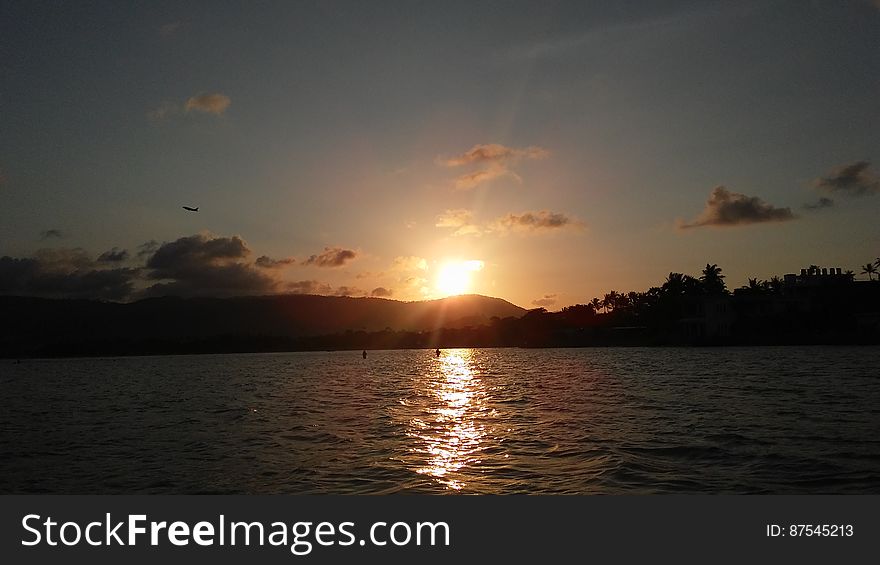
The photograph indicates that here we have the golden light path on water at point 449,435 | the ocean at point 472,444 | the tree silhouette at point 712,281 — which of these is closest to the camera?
the ocean at point 472,444

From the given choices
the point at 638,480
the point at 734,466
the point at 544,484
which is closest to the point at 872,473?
the point at 734,466

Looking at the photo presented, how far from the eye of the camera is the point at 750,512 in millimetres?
13016

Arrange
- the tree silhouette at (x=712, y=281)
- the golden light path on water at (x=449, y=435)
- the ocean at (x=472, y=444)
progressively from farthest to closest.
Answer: the tree silhouette at (x=712, y=281), the golden light path on water at (x=449, y=435), the ocean at (x=472, y=444)

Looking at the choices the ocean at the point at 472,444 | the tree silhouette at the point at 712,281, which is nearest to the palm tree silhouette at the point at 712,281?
the tree silhouette at the point at 712,281

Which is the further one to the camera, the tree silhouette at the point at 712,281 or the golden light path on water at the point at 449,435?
the tree silhouette at the point at 712,281

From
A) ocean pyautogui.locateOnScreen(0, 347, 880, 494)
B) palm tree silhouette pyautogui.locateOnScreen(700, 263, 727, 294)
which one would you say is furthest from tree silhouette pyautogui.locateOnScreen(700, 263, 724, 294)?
ocean pyautogui.locateOnScreen(0, 347, 880, 494)

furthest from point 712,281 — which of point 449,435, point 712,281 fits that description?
point 449,435

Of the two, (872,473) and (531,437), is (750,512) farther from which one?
(531,437)

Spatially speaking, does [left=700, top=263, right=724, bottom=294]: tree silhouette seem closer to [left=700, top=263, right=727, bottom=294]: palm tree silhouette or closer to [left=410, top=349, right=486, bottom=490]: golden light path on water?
[left=700, top=263, right=727, bottom=294]: palm tree silhouette

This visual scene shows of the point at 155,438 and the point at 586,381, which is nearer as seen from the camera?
the point at 155,438

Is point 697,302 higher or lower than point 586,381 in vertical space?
higher

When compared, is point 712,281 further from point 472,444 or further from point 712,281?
point 472,444

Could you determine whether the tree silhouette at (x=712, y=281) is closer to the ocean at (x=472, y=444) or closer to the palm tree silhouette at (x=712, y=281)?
the palm tree silhouette at (x=712, y=281)

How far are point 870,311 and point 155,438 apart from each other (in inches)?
5649
